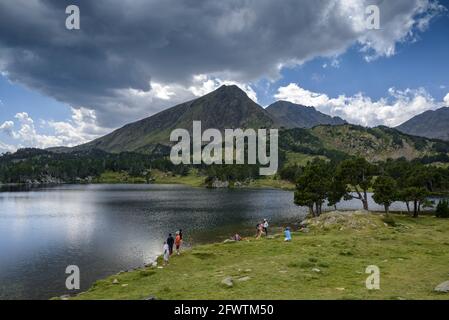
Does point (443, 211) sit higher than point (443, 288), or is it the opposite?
point (443, 288)

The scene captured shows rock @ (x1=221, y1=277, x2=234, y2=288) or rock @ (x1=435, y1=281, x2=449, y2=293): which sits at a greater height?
rock @ (x1=435, y1=281, x2=449, y2=293)

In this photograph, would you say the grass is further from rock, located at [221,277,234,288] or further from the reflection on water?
the reflection on water

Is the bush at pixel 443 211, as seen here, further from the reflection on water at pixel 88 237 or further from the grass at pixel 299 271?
the reflection on water at pixel 88 237

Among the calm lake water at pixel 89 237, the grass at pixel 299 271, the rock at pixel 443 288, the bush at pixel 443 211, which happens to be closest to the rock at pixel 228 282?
the grass at pixel 299 271

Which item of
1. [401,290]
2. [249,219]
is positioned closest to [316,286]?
[401,290]

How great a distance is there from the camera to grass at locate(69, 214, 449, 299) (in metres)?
28.7

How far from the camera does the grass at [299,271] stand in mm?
28688

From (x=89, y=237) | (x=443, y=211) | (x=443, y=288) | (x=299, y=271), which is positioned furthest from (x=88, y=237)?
(x=443, y=211)

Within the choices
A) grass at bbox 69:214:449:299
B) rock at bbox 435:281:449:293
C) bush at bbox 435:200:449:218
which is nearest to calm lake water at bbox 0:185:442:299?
grass at bbox 69:214:449:299

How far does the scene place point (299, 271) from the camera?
35969 millimetres

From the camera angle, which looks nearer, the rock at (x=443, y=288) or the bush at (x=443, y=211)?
the rock at (x=443, y=288)

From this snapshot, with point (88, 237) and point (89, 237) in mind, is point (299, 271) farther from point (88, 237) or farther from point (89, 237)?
point (88, 237)
